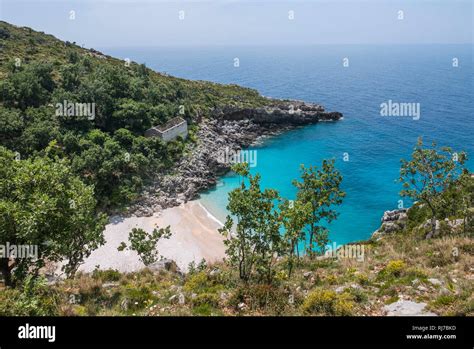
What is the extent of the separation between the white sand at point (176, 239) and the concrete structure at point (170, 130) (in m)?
14.0

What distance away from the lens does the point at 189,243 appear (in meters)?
36.0

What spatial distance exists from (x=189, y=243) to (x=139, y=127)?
84.3 ft

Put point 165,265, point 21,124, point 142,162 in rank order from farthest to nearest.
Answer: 1. point 142,162
2. point 21,124
3. point 165,265

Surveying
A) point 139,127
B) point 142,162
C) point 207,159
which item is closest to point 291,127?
point 207,159

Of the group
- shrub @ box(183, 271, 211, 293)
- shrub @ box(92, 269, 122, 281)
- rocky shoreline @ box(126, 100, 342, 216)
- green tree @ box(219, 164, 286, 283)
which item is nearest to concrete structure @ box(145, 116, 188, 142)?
rocky shoreline @ box(126, 100, 342, 216)

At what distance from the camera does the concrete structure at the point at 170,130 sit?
52.8 meters

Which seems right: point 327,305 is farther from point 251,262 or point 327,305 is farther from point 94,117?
point 94,117

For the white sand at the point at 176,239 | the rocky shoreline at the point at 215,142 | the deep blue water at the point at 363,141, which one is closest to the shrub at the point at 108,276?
the white sand at the point at 176,239

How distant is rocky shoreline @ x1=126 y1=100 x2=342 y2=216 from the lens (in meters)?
45.0

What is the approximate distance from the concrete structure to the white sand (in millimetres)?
14004

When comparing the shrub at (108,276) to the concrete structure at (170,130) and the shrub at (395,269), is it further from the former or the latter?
the concrete structure at (170,130)
